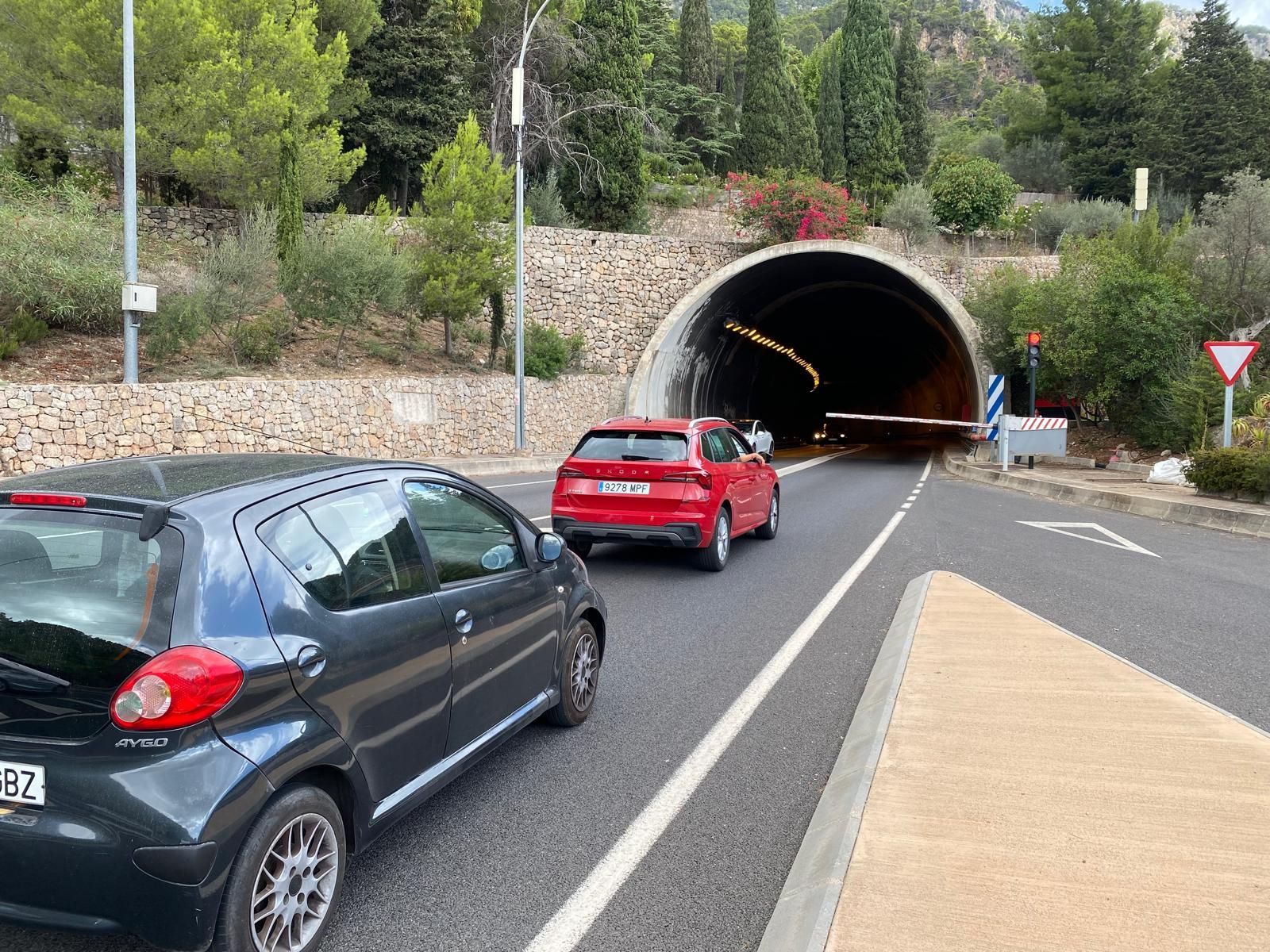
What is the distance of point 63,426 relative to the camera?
15.0 metres

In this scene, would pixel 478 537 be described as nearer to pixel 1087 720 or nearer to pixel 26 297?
pixel 1087 720

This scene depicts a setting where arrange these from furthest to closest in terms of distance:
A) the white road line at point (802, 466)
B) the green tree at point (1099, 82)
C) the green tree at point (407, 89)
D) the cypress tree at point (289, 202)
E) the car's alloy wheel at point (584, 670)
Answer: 1. the green tree at point (1099, 82)
2. the green tree at point (407, 89)
3. the white road line at point (802, 466)
4. the cypress tree at point (289, 202)
5. the car's alloy wheel at point (584, 670)

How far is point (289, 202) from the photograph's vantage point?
23141 millimetres

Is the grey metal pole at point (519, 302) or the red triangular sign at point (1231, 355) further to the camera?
the grey metal pole at point (519, 302)

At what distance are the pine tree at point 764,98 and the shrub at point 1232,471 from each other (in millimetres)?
39538

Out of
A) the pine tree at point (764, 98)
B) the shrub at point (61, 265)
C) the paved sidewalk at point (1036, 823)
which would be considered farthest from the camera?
the pine tree at point (764, 98)

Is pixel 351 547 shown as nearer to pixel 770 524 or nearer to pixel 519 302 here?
pixel 770 524

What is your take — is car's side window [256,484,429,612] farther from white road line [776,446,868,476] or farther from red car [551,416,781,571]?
white road line [776,446,868,476]

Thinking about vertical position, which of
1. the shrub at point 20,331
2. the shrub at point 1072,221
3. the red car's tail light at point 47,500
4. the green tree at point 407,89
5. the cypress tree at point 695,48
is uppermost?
the cypress tree at point 695,48

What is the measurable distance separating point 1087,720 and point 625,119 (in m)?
35.8

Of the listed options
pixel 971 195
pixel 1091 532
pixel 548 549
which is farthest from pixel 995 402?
pixel 548 549

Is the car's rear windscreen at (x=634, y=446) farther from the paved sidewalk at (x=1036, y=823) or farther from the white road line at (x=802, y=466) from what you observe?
the white road line at (x=802, y=466)

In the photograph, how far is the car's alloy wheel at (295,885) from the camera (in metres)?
2.62

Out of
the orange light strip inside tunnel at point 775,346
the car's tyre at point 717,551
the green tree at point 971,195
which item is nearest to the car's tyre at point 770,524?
the car's tyre at point 717,551
